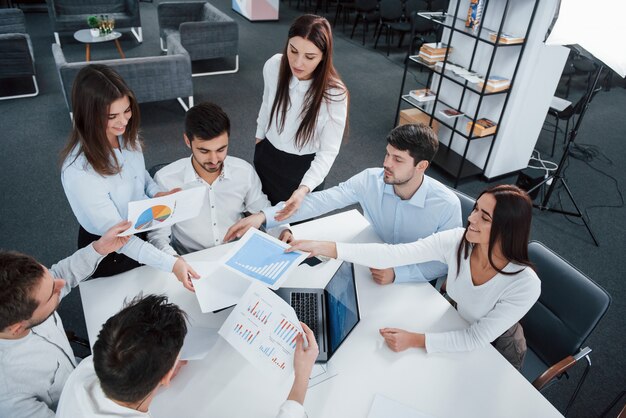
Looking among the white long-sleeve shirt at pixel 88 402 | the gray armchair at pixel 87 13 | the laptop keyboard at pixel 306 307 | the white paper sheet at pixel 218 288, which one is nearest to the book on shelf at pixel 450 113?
the laptop keyboard at pixel 306 307

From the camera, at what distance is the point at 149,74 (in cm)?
434

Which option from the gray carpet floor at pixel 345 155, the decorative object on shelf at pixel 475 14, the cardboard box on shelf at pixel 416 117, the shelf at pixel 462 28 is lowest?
the gray carpet floor at pixel 345 155

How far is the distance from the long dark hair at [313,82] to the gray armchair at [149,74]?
8.29 ft

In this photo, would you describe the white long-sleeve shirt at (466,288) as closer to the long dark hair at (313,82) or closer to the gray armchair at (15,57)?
the long dark hair at (313,82)

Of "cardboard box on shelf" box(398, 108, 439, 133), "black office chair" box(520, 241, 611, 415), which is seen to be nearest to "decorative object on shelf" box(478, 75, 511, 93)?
"cardboard box on shelf" box(398, 108, 439, 133)

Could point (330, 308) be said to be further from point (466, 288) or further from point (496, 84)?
point (496, 84)

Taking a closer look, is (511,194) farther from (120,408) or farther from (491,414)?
(120,408)

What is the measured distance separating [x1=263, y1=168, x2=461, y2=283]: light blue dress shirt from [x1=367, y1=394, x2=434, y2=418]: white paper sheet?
0.57 m

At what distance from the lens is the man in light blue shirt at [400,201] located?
1.96 metres

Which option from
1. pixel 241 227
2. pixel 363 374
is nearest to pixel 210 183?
pixel 241 227

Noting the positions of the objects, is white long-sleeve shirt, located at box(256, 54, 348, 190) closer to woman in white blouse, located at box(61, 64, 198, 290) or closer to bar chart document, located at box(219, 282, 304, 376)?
woman in white blouse, located at box(61, 64, 198, 290)

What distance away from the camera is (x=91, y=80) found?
66.4 inches

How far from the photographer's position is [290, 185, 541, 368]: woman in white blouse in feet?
5.24

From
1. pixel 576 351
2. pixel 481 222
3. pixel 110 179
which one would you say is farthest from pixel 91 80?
pixel 576 351
